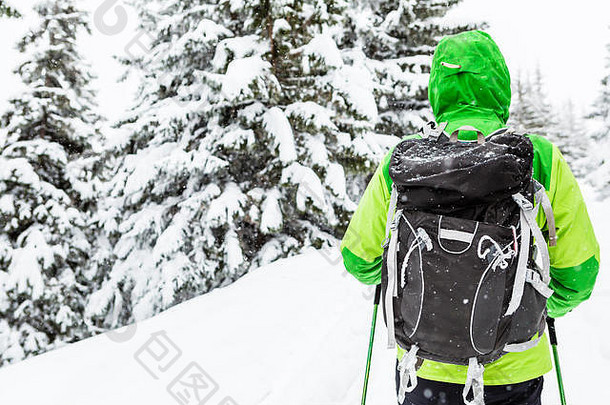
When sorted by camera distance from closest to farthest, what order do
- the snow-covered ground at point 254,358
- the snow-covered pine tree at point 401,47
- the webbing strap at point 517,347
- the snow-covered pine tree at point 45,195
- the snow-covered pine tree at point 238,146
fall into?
the webbing strap at point 517,347, the snow-covered ground at point 254,358, the snow-covered pine tree at point 238,146, the snow-covered pine tree at point 45,195, the snow-covered pine tree at point 401,47

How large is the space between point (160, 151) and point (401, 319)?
30.1 ft

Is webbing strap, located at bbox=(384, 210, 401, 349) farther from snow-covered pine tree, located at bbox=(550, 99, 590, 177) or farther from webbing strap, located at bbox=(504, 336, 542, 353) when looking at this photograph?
snow-covered pine tree, located at bbox=(550, 99, 590, 177)

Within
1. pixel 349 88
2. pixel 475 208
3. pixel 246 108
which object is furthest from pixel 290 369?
pixel 349 88

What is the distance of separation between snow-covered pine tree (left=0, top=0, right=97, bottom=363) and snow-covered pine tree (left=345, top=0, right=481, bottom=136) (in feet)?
30.2

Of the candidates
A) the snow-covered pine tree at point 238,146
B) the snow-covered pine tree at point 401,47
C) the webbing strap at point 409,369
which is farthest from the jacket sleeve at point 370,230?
the snow-covered pine tree at point 401,47

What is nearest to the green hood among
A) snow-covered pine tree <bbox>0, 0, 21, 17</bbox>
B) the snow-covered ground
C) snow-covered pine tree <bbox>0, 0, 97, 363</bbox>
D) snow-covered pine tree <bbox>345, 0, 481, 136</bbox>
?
the snow-covered ground

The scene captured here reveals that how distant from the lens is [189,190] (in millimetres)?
9852

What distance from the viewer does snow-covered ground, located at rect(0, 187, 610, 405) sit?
419cm

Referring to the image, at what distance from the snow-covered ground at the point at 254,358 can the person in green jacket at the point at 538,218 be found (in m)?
2.32

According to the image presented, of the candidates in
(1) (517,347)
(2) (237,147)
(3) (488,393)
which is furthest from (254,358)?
(2) (237,147)

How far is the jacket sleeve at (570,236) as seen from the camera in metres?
1.63

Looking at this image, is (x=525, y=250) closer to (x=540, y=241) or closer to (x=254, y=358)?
(x=540, y=241)

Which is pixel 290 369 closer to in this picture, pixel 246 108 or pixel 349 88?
pixel 246 108

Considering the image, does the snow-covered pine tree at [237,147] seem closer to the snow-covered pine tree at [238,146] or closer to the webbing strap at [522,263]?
the snow-covered pine tree at [238,146]
